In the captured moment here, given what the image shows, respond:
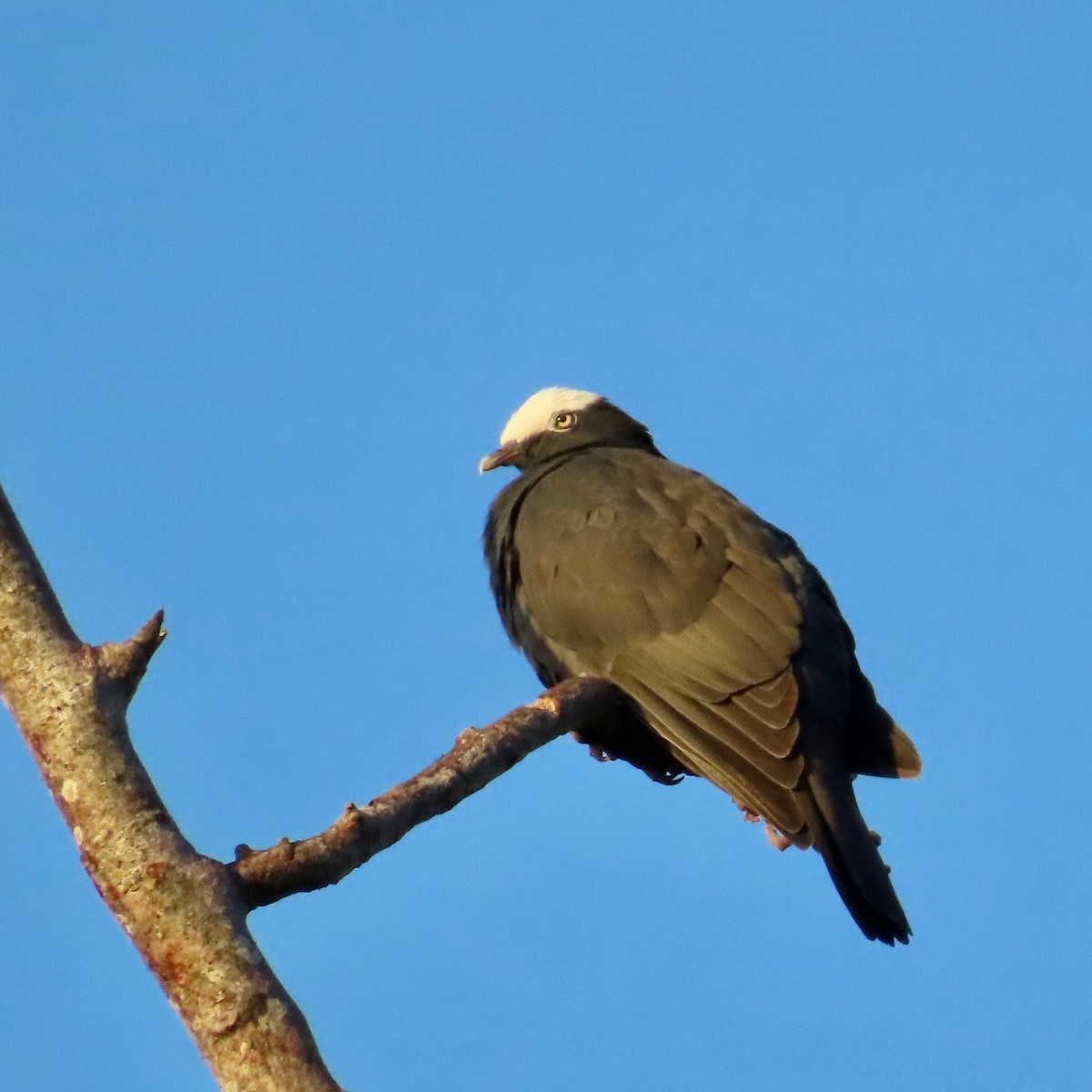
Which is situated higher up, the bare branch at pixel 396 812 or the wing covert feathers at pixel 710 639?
the wing covert feathers at pixel 710 639

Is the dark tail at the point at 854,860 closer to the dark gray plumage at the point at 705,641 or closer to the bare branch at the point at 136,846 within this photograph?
the dark gray plumage at the point at 705,641

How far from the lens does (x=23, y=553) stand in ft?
12.5

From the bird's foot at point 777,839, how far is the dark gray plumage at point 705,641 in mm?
146

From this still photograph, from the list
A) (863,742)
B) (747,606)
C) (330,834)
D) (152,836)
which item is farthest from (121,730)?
(863,742)

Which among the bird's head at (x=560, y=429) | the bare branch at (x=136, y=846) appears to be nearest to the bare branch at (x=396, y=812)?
the bare branch at (x=136, y=846)

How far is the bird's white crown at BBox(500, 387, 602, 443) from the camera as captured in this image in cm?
823

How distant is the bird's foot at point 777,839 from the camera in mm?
5852

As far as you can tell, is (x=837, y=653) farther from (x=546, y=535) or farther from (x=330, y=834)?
(x=330, y=834)

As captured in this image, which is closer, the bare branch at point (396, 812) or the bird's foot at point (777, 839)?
the bare branch at point (396, 812)

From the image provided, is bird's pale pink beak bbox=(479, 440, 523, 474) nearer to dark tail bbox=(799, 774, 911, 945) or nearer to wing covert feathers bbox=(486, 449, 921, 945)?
wing covert feathers bbox=(486, 449, 921, 945)

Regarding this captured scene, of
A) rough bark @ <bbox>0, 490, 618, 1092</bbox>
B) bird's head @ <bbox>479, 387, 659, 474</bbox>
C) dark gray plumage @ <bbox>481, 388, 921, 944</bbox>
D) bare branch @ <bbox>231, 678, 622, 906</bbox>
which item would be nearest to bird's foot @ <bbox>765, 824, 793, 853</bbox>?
dark gray plumage @ <bbox>481, 388, 921, 944</bbox>

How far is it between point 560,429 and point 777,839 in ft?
9.66

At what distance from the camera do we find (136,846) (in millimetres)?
3432

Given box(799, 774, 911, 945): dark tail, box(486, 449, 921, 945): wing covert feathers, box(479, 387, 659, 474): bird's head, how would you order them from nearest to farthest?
box(799, 774, 911, 945): dark tail → box(486, 449, 921, 945): wing covert feathers → box(479, 387, 659, 474): bird's head
